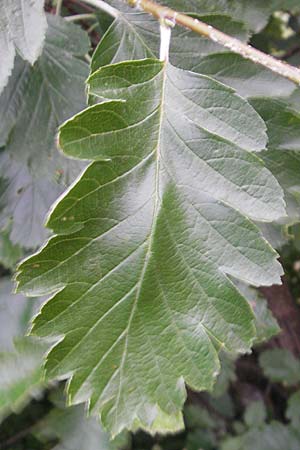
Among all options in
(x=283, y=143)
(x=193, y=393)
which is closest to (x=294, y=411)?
(x=193, y=393)

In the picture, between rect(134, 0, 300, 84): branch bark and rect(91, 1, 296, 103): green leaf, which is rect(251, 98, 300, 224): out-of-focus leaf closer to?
rect(91, 1, 296, 103): green leaf

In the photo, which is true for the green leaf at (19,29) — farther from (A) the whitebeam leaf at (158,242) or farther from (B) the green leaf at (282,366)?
(B) the green leaf at (282,366)

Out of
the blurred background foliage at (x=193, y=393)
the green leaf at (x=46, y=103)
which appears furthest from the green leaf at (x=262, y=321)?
the green leaf at (x=46, y=103)

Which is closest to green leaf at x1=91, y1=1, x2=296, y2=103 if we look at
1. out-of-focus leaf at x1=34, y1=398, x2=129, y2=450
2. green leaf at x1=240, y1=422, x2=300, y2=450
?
out-of-focus leaf at x1=34, y1=398, x2=129, y2=450

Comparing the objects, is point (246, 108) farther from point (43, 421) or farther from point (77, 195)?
point (43, 421)

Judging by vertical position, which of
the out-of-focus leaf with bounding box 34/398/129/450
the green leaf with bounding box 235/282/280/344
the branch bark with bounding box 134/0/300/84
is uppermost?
the branch bark with bounding box 134/0/300/84

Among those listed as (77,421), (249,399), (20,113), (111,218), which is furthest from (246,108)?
(249,399)

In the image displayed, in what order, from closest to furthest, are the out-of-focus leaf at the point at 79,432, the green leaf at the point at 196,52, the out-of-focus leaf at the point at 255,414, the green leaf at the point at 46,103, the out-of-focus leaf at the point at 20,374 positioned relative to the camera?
the green leaf at the point at 196,52
the green leaf at the point at 46,103
the out-of-focus leaf at the point at 20,374
the out-of-focus leaf at the point at 79,432
the out-of-focus leaf at the point at 255,414
